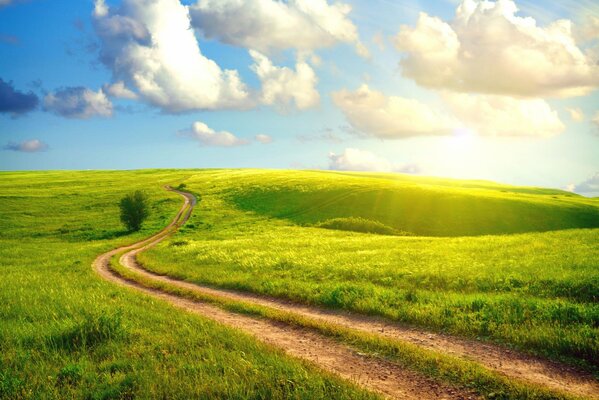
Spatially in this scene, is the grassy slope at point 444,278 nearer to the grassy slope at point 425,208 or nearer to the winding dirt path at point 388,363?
the winding dirt path at point 388,363

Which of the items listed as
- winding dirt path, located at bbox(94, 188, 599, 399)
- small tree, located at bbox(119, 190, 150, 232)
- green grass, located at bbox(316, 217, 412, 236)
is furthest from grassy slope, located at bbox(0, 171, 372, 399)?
small tree, located at bbox(119, 190, 150, 232)

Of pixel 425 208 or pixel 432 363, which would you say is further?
pixel 425 208

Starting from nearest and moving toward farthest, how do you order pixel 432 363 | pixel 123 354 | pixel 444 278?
pixel 432 363
pixel 123 354
pixel 444 278

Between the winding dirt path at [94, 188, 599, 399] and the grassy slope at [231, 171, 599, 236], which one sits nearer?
the winding dirt path at [94, 188, 599, 399]

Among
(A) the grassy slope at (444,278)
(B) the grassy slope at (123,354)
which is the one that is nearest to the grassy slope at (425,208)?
(A) the grassy slope at (444,278)

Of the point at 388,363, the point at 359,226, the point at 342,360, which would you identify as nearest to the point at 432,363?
the point at 388,363

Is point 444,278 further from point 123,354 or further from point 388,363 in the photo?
point 123,354

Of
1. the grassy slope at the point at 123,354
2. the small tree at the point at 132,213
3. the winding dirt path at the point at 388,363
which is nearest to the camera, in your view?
the grassy slope at the point at 123,354

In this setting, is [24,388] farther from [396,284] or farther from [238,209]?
[238,209]

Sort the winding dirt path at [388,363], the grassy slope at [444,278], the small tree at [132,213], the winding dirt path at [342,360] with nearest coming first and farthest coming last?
the winding dirt path at [342,360], the winding dirt path at [388,363], the grassy slope at [444,278], the small tree at [132,213]

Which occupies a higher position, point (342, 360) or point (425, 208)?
point (425, 208)

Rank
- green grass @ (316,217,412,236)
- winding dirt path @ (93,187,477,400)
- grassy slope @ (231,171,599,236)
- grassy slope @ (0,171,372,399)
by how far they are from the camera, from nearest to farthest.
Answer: grassy slope @ (0,171,372,399) < winding dirt path @ (93,187,477,400) < green grass @ (316,217,412,236) < grassy slope @ (231,171,599,236)

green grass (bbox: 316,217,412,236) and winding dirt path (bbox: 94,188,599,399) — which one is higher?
winding dirt path (bbox: 94,188,599,399)

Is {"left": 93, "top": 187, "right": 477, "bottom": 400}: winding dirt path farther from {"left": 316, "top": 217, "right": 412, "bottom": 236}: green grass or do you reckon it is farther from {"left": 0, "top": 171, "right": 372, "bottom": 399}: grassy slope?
{"left": 316, "top": 217, "right": 412, "bottom": 236}: green grass
